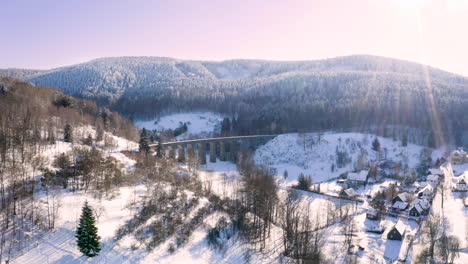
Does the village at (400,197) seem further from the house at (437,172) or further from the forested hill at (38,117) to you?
the forested hill at (38,117)

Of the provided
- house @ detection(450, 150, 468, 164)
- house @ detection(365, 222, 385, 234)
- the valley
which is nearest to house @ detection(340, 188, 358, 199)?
the valley

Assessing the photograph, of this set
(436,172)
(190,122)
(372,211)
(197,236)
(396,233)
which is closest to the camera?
(197,236)

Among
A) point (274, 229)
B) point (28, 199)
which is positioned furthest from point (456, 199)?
point (28, 199)

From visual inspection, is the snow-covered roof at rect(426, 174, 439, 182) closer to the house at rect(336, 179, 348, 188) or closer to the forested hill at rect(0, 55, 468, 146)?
the house at rect(336, 179, 348, 188)

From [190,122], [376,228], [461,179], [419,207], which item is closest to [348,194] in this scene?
[419,207]

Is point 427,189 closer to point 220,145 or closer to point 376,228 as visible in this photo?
point 376,228

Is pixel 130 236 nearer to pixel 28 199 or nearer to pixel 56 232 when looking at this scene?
pixel 56 232
